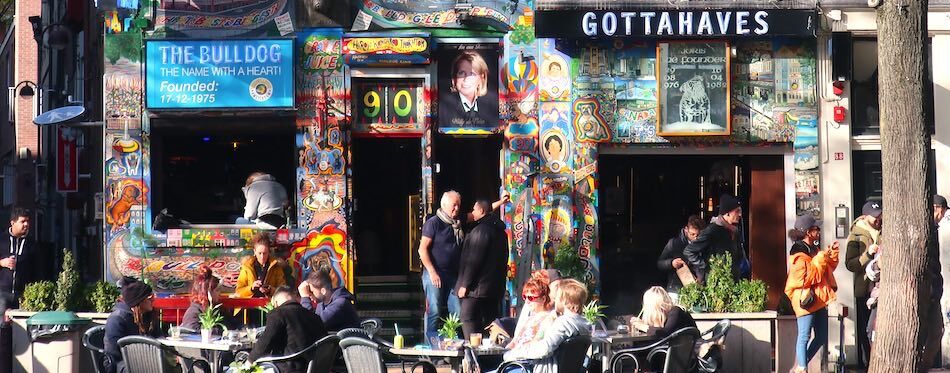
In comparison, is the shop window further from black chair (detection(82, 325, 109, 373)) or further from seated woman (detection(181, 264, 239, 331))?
black chair (detection(82, 325, 109, 373))

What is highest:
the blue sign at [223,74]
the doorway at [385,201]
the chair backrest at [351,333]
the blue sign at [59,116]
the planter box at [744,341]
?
the blue sign at [223,74]

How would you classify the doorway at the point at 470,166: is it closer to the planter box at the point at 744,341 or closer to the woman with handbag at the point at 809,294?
the planter box at the point at 744,341

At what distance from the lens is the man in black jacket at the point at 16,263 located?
560 inches

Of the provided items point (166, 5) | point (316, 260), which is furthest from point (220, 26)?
point (316, 260)

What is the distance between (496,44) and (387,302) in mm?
3380

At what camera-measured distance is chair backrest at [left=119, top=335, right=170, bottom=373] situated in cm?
1105

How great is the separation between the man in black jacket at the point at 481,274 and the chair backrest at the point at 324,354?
8.47ft

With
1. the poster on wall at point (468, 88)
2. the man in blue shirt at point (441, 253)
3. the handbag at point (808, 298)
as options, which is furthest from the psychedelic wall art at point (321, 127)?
the handbag at point (808, 298)

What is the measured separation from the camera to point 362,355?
10672 millimetres

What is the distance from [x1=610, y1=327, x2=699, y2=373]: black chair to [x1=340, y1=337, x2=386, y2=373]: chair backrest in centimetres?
203

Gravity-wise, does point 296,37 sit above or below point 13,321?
above

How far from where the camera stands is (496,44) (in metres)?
15.8

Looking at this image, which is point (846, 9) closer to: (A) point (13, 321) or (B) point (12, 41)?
(A) point (13, 321)

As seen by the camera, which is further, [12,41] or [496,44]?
[12,41]
